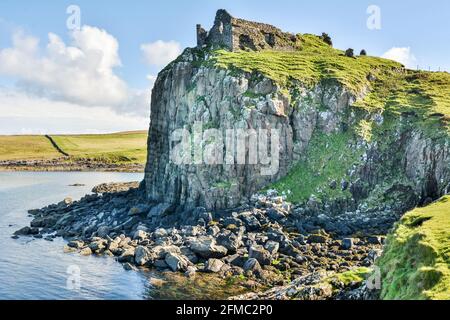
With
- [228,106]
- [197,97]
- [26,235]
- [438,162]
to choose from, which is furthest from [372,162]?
[26,235]

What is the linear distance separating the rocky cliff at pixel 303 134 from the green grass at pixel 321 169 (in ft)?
0.49

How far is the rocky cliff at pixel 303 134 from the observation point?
235 ft

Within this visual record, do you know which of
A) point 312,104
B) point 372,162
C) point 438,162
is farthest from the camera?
point 312,104

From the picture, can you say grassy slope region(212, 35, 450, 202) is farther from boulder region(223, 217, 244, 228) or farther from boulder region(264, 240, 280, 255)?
boulder region(264, 240, 280, 255)

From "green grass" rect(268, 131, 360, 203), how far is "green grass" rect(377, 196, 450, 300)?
3623 centimetres

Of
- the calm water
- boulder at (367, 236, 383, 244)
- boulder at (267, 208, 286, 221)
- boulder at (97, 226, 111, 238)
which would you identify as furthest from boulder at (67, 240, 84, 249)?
boulder at (367, 236, 383, 244)

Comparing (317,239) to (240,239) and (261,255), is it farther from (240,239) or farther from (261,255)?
(261,255)

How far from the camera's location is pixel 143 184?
95812 millimetres

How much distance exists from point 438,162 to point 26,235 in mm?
59055

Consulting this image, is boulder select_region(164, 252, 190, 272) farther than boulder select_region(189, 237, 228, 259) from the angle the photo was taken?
No

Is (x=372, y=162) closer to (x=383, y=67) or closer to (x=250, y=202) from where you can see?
(x=250, y=202)

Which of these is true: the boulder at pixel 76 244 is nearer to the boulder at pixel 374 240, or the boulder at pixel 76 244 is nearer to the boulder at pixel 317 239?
the boulder at pixel 317 239

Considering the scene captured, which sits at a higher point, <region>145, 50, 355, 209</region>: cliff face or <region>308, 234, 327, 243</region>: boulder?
<region>145, 50, 355, 209</region>: cliff face

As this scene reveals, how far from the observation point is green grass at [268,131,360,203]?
2822 inches
